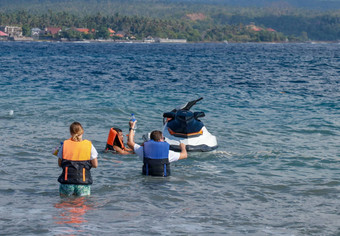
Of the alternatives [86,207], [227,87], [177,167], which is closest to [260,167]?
[177,167]

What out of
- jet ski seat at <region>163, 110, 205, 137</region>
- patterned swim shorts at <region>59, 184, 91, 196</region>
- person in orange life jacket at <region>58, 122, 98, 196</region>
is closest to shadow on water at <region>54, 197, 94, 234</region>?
patterned swim shorts at <region>59, 184, 91, 196</region>

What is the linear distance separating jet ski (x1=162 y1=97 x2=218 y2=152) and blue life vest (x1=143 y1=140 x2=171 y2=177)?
2545 millimetres

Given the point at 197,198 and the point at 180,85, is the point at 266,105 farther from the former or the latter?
the point at 197,198

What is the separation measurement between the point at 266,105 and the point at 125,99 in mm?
6834

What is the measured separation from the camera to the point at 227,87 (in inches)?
1308

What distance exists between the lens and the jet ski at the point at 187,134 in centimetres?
1334

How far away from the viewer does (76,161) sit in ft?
28.8

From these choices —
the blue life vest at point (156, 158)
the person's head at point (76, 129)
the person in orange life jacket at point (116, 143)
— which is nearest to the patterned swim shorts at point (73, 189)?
the person's head at point (76, 129)

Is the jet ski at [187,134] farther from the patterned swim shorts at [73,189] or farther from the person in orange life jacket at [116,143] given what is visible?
the patterned swim shorts at [73,189]

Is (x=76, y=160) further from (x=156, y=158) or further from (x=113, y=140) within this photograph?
(x=113, y=140)

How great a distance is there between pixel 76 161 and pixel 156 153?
206 centimetres

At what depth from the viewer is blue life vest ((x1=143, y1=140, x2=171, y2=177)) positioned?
1031 centimetres

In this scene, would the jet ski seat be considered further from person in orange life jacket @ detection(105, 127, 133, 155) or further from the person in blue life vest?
the person in blue life vest

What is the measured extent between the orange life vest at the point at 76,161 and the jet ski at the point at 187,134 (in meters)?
4.56
